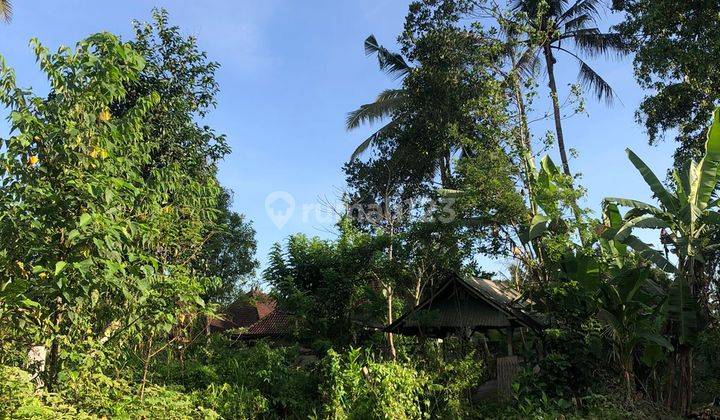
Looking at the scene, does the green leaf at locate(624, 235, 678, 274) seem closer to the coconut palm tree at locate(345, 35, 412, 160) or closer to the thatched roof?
the thatched roof

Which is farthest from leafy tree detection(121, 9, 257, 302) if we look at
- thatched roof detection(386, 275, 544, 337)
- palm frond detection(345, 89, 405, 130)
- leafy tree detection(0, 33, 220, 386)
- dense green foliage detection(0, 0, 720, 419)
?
palm frond detection(345, 89, 405, 130)

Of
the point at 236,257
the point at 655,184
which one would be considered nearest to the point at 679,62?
the point at 655,184

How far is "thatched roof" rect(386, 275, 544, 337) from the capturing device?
Answer: 11.8 meters

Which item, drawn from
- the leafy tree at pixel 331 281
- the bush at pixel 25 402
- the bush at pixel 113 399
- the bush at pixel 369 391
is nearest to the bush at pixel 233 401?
the bush at pixel 369 391

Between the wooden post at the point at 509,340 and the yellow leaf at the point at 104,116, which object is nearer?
the yellow leaf at the point at 104,116

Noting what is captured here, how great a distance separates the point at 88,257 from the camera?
3.72 m

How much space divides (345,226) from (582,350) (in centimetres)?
711

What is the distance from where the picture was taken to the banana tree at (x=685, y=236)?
841cm

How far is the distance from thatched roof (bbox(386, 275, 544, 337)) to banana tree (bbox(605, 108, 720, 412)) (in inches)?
124

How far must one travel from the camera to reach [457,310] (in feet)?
41.1

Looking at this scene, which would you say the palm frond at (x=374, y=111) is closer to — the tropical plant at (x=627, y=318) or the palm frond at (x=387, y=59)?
the palm frond at (x=387, y=59)

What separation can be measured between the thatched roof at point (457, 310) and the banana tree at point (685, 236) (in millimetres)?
3160

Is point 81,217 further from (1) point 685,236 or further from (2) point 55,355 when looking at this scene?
(1) point 685,236

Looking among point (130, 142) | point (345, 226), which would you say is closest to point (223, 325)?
point (345, 226)
